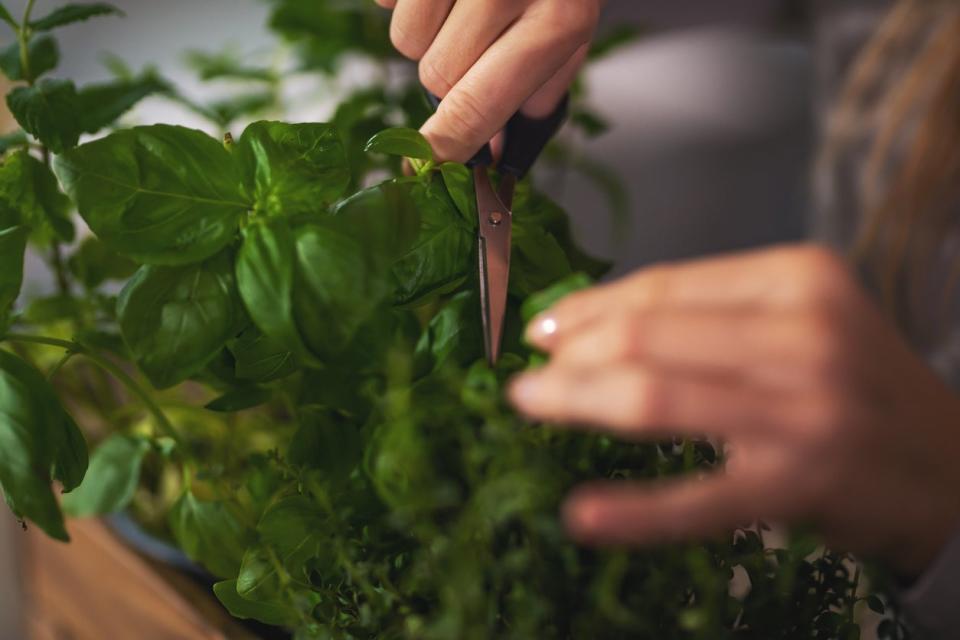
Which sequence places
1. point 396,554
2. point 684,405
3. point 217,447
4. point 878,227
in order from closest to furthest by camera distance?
point 684,405 → point 396,554 → point 217,447 → point 878,227

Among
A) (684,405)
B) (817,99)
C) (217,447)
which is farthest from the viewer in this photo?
(817,99)

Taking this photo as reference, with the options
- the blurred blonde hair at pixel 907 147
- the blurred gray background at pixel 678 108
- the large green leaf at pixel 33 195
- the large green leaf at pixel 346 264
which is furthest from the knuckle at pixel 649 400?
the blurred gray background at pixel 678 108

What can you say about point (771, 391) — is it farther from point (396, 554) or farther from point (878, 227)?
point (878, 227)

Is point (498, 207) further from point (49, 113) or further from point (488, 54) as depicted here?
point (49, 113)

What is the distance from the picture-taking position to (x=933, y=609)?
0.35 m

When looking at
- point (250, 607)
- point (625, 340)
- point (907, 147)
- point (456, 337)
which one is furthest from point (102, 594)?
point (907, 147)

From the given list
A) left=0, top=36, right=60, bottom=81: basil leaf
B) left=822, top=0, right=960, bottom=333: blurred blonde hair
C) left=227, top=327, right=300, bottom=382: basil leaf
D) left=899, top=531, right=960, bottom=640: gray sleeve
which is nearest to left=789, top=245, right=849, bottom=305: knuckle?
left=899, top=531, right=960, bottom=640: gray sleeve

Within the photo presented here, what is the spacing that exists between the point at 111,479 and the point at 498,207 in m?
0.28

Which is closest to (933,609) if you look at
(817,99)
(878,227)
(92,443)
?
(92,443)

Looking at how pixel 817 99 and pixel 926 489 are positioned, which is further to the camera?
pixel 817 99

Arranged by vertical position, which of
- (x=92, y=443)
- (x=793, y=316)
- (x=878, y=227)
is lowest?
(x=878, y=227)

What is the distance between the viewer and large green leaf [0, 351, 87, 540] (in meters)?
0.33

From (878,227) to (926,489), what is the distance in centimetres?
82

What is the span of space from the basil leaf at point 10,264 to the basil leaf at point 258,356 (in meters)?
0.10
